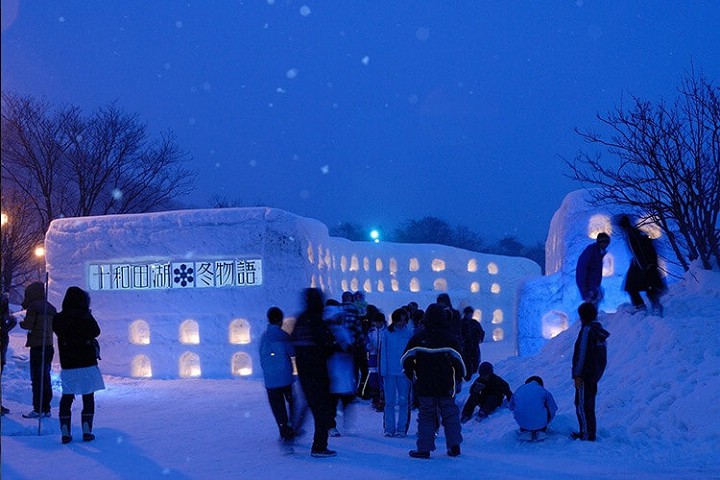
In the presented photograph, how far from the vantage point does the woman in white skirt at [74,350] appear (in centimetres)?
795

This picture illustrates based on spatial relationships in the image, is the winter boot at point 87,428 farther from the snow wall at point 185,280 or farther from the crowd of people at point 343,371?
the snow wall at point 185,280

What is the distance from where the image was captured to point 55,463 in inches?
276

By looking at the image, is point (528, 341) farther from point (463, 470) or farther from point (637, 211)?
point (463, 470)

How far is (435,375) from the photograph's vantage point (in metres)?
6.98

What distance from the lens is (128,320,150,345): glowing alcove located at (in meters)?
19.1

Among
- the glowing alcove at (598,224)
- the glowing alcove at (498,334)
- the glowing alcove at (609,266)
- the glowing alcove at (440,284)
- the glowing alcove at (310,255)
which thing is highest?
the glowing alcove at (598,224)

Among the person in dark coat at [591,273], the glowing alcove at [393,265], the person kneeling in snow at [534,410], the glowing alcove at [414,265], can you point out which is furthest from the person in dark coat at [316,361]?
the glowing alcove at [414,265]

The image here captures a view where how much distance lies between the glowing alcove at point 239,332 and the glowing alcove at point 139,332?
2382 mm

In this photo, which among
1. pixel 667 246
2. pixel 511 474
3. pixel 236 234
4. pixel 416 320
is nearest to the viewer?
pixel 511 474

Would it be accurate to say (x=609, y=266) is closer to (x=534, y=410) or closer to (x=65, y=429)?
(x=534, y=410)

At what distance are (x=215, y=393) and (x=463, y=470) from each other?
10.3 metres

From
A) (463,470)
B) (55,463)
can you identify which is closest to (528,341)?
(463,470)

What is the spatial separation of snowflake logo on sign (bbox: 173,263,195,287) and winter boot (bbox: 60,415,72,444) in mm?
10913

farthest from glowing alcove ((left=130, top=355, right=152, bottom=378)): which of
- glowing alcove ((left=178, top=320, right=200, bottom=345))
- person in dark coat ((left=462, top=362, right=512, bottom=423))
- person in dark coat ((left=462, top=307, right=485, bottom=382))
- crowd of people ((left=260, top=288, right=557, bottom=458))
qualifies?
person in dark coat ((left=462, top=362, right=512, bottom=423))
